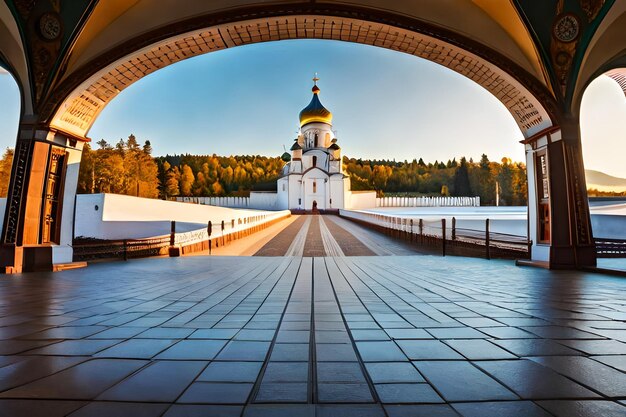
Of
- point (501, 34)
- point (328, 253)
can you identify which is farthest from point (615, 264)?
point (328, 253)

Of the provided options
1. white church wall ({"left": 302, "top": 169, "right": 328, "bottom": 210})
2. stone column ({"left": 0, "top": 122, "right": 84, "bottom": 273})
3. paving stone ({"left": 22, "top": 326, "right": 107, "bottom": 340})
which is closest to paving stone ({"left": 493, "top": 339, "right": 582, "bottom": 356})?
paving stone ({"left": 22, "top": 326, "right": 107, "bottom": 340})

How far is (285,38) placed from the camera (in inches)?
321

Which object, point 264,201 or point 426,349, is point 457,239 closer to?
point 426,349

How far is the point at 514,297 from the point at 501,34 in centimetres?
584

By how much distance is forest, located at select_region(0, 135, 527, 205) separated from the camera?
4038cm

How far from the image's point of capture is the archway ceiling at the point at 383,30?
6695mm

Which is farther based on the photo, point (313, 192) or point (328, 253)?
point (313, 192)

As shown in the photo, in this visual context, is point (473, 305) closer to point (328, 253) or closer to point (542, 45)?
point (542, 45)

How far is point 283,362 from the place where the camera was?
2.38 m

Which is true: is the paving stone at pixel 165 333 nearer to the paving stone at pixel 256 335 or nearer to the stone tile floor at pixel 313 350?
the stone tile floor at pixel 313 350

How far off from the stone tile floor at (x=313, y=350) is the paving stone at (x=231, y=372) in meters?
0.01

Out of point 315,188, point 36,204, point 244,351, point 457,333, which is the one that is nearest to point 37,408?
point 244,351

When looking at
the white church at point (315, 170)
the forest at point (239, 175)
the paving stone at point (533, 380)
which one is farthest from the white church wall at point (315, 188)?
the paving stone at point (533, 380)

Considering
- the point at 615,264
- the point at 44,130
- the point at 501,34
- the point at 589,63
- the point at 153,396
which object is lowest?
the point at 153,396
